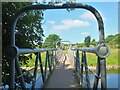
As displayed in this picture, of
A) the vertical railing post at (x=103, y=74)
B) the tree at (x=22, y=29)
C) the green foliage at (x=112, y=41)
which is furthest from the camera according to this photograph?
the tree at (x=22, y=29)

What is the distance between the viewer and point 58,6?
247cm

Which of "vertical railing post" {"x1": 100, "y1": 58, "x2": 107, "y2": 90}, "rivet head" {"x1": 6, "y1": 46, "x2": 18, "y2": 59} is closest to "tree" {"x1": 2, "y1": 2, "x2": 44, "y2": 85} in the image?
"rivet head" {"x1": 6, "y1": 46, "x2": 18, "y2": 59}

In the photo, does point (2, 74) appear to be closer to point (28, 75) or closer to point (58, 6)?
point (28, 75)

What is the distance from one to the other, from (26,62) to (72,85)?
41.8 inches

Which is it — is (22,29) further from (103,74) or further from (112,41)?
(112,41)

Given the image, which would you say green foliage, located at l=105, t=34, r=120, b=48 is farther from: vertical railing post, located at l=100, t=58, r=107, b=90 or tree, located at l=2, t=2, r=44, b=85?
tree, located at l=2, t=2, r=44, b=85

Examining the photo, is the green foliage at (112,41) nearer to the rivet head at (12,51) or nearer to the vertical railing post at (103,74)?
the vertical railing post at (103,74)

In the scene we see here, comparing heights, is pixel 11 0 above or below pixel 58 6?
above

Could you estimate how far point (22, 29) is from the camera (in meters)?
3.93

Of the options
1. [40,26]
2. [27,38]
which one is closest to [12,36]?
[27,38]

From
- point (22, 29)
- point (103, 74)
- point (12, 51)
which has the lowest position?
point (103, 74)

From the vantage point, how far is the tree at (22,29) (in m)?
3.58

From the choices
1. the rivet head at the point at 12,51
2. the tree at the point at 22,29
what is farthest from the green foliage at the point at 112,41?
the tree at the point at 22,29

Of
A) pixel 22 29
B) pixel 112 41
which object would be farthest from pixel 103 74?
pixel 112 41
